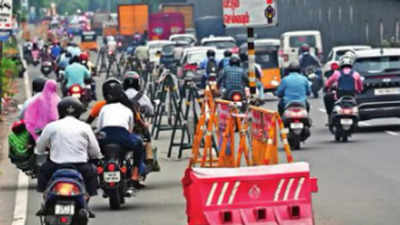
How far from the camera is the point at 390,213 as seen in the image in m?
15.0

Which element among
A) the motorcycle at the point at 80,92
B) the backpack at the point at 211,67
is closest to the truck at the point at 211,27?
the backpack at the point at 211,67

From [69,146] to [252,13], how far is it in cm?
934

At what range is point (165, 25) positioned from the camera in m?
90.8

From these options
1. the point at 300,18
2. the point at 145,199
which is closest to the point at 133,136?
the point at 145,199

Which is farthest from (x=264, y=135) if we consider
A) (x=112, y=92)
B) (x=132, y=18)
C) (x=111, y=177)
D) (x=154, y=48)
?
(x=132, y=18)

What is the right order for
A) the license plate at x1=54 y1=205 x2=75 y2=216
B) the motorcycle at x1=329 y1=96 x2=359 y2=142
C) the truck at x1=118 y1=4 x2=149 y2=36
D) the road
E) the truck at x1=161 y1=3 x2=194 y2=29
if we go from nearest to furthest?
the license plate at x1=54 y1=205 x2=75 y2=216
the road
the motorcycle at x1=329 y1=96 x2=359 y2=142
the truck at x1=118 y1=4 x2=149 y2=36
the truck at x1=161 y1=3 x2=194 y2=29

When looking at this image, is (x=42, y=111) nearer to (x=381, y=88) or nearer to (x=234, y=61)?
(x=234, y=61)

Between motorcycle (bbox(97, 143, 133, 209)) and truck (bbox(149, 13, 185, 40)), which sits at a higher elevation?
motorcycle (bbox(97, 143, 133, 209))

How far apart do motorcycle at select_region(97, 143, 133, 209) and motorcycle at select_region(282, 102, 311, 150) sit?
8492 millimetres

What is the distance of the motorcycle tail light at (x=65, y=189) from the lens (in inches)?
480

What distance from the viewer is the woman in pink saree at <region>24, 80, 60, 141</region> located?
18375 millimetres

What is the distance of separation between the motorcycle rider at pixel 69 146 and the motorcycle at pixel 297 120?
444 inches

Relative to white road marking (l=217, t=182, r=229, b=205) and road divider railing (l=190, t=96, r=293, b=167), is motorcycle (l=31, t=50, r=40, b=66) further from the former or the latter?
white road marking (l=217, t=182, r=229, b=205)

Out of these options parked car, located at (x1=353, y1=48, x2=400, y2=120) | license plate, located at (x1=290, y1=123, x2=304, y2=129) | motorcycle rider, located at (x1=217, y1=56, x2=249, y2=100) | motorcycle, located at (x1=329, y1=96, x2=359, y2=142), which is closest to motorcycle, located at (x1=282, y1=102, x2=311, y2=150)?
license plate, located at (x1=290, y1=123, x2=304, y2=129)
